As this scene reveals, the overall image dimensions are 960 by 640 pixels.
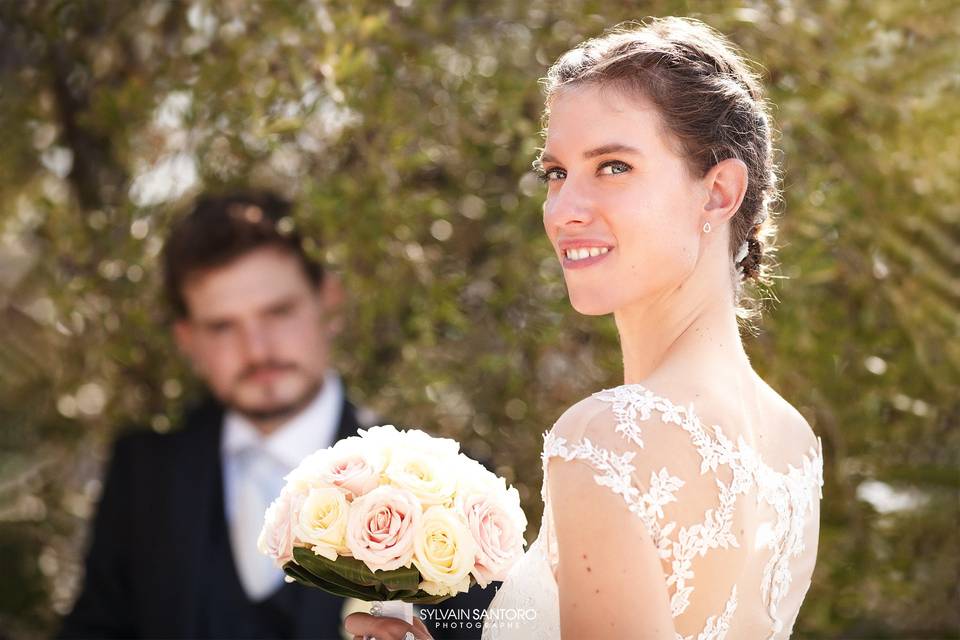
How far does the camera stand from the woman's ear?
1844 millimetres

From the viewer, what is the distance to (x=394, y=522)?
1697 millimetres

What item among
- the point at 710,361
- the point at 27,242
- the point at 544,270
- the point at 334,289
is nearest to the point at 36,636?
the point at 27,242

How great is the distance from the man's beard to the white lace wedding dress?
2.31 meters

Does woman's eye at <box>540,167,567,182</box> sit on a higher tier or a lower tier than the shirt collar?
higher

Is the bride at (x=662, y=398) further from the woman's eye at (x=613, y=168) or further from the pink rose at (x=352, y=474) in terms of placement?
the pink rose at (x=352, y=474)

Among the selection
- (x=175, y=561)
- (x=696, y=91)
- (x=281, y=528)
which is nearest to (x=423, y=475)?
(x=281, y=528)

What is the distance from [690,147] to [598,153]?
15 centimetres

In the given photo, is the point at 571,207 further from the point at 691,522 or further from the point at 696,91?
the point at 691,522

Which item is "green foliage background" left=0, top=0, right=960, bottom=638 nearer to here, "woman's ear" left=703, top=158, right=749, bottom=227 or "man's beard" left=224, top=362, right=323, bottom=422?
"man's beard" left=224, top=362, right=323, bottom=422

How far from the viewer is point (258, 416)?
13.6 feet

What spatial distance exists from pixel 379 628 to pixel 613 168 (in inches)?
32.2

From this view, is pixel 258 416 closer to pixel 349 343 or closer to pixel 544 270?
pixel 349 343

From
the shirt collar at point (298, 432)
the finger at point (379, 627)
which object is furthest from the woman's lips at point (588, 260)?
the shirt collar at point (298, 432)

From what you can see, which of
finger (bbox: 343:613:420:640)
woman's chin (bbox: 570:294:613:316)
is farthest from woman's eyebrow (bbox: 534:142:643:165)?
finger (bbox: 343:613:420:640)
